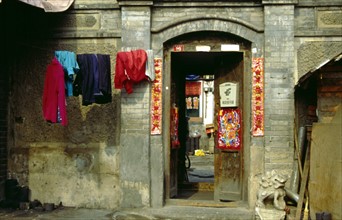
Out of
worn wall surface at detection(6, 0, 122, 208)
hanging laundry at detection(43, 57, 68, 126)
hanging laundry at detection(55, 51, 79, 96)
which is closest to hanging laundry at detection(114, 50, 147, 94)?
worn wall surface at detection(6, 0, 122, 208)

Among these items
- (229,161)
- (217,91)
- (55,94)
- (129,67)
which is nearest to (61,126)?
(55,94)

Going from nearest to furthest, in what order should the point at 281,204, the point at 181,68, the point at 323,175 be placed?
the point at 323,175, the point at 281,204, the point at 181,68

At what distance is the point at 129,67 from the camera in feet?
25.1

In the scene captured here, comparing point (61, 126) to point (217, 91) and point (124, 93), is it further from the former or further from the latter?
point (217, 91)

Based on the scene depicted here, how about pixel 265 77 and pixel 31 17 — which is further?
pixel 31 17

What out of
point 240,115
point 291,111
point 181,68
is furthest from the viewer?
point 181,68

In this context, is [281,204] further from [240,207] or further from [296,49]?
[296,49]

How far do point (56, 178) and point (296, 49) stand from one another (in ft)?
17.5

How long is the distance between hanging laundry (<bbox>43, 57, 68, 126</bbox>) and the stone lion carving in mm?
3695

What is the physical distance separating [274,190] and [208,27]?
10.7 feet

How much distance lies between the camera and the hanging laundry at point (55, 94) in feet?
24.1

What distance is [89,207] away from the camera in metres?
8.11

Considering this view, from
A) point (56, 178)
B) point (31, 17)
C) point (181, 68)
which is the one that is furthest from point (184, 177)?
point (31, 17)

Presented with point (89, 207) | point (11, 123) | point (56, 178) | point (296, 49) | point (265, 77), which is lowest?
point (89, 207)
